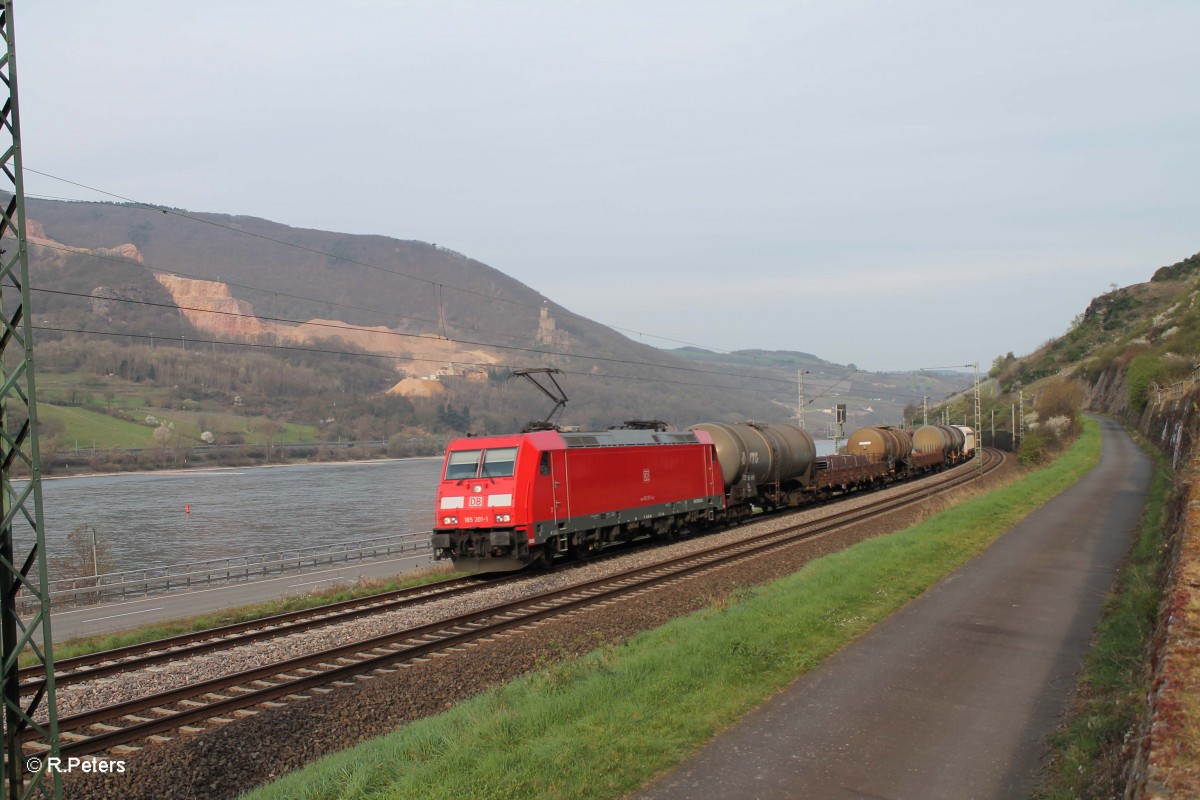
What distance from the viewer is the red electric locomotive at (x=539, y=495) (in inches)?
763

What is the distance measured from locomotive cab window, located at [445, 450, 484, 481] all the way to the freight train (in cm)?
3

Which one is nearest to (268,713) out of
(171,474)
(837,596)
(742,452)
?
(837,596)

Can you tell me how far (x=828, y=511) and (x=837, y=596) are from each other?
834 inches

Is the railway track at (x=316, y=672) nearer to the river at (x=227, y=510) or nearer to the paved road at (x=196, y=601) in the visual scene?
the paved road at (x=196, y=601)

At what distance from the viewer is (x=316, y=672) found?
1173 cm

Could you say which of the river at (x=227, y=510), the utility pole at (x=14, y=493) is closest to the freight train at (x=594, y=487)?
the utility pole at (x=14, y=493)

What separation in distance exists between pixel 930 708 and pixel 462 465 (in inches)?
559

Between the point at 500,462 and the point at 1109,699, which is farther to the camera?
the point at 500,462

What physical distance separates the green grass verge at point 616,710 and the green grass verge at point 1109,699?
8.49ft

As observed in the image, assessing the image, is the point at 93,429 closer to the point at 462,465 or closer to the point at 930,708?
the point at 462,465

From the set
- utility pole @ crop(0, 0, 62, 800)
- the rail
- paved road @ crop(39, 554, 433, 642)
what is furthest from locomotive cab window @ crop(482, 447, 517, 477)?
utility pole @ crop(0, 0, 62, 800)

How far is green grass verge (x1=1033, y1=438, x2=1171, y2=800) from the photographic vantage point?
618 centimetres

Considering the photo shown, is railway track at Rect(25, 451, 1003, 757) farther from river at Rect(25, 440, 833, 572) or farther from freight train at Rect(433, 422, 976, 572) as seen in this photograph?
river at Rect(25, 440, 833, 572)

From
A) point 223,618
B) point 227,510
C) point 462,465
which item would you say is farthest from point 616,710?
point 227,510
